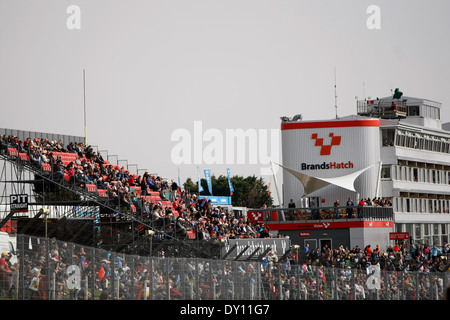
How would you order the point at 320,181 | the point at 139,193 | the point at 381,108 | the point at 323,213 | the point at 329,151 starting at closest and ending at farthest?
the point at 139,193, the point at 323,213, the point at 320,181, the point at 329,151, the point at 381,108

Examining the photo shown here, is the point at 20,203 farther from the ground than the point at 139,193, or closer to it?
closer to it

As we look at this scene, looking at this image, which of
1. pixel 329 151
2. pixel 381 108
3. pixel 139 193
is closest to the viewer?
pixel 139 193

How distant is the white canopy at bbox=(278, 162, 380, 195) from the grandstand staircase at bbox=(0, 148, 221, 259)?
58.4 feet

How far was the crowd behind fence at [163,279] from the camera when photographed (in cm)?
1721

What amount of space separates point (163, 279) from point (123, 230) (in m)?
20.1

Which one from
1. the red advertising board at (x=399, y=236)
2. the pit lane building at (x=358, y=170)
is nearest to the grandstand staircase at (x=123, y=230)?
the pit lane building at (x=358, y=170)

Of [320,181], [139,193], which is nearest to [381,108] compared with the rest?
[320,181]

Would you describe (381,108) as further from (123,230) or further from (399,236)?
(123,230)

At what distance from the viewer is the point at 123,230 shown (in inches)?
1585

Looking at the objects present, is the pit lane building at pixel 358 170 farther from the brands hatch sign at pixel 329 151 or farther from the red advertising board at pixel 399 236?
the red advertising board at pixel 399 236
